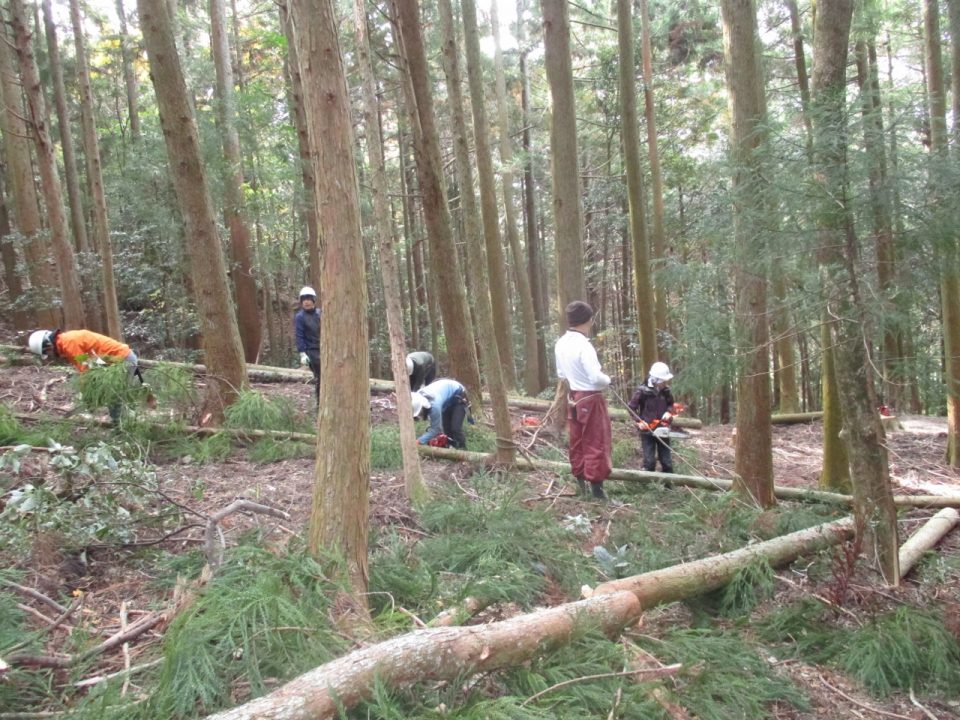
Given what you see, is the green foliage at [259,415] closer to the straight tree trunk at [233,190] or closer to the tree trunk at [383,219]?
the tree trunk at [383,219]

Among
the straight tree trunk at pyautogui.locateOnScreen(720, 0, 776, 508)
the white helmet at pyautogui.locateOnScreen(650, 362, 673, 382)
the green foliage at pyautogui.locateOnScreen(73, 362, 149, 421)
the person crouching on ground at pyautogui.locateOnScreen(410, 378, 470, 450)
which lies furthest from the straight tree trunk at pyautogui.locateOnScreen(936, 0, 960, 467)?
the green foliage at pyautogui.locateOnScreen(73, 362, 149, 421)

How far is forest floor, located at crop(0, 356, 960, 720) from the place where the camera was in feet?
12.7

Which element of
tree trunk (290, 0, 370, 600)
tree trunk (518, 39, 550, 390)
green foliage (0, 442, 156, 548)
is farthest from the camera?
tree trunk (518, 39, 550, 390)

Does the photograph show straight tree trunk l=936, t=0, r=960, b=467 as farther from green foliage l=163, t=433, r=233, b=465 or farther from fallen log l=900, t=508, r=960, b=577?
green foliage l=163, t=433, r=233, b=465

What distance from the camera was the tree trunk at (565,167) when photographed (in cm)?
885

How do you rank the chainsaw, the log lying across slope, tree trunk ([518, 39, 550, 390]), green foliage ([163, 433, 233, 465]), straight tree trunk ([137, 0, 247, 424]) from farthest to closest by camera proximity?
tree trunk ([518, 39, 550, 390]), the chainsaw, straight tree trunk ([137, 0, 247, 424]), green foliage ([163, 433, 233, 465]), the log lying across slope

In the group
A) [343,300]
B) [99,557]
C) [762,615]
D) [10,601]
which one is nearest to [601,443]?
[762,615]

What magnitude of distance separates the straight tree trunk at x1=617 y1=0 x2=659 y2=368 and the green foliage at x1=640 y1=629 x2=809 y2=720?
6.80 m

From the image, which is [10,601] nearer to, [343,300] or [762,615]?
[343,300]

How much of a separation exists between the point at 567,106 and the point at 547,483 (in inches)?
202

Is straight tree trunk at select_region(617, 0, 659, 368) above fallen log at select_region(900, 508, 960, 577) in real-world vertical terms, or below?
above

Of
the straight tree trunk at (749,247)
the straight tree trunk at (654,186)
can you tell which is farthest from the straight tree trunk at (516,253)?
the straight tree trunk at (749,247)

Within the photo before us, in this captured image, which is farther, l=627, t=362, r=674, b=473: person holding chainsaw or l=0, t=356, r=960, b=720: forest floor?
l=627, t=362, r=674, b=473: person holding chainsaw

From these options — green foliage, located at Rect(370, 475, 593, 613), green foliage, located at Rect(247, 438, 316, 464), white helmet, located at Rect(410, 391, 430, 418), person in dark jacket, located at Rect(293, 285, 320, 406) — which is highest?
person in dark jacket, located at Rect(293, 285, 320, 406)
